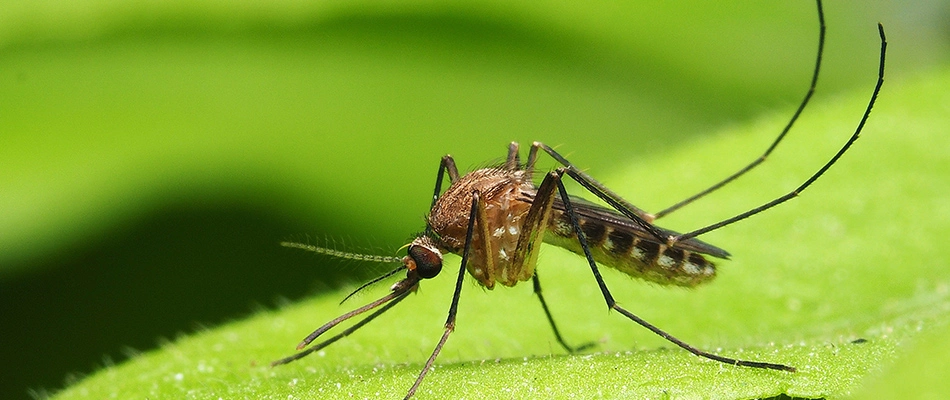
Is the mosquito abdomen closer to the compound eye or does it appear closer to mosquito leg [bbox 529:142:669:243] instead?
mosquito leg [bbox 529:142:669:243]

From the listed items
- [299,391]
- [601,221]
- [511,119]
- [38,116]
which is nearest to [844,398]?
[601,221]

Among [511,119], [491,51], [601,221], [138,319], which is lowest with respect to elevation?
[138,319]

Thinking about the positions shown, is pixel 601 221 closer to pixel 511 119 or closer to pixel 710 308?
pixel 710 308

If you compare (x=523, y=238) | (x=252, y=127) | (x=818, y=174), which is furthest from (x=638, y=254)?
(x=252, y=127)

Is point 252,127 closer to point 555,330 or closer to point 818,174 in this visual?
point 555,330

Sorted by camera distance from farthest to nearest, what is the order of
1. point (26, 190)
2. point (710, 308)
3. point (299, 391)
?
point (26, 190) < point (710, 308) < point (299, 391)

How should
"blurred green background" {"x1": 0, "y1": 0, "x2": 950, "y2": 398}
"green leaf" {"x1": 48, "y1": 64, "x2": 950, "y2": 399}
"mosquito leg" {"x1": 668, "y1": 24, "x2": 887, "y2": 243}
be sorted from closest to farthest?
"green leaf" {"x1": 48, "y1": 64, "x2": 950, "y2": 399} < "mosquito leg" {"x1": 668, "y1": 24, "x2": 887, "y2": 243} < "blurred green background" {"x1": 0, "y1": 0, "x2": 950, "y2": 398}

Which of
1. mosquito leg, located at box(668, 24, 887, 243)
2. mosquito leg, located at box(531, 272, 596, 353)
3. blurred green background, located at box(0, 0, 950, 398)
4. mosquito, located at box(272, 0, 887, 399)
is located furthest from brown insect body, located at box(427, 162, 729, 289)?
blurred green background, located at box(0, 0, 950, 398)
